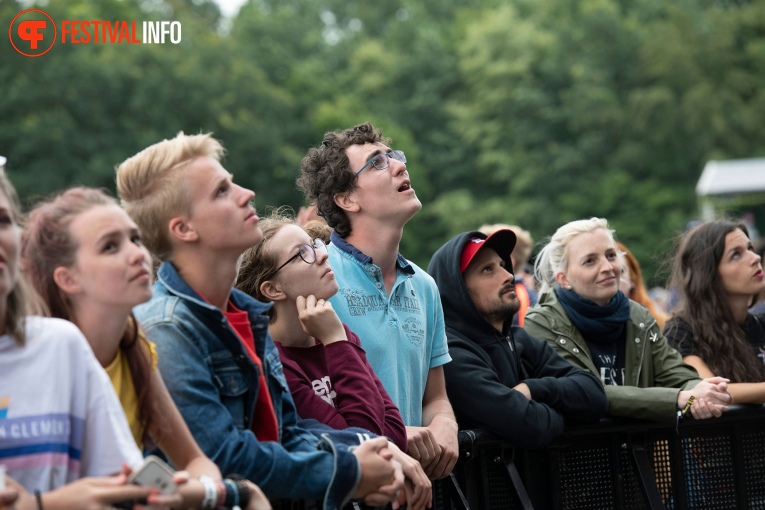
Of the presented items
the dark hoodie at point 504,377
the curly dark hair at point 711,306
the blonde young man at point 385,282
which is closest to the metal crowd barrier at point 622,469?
the dark hoodie at point 504,377

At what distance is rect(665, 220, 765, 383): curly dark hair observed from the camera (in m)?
7.23

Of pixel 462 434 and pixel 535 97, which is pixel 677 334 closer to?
pixel 462 434

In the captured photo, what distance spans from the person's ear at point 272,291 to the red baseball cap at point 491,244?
1.39m

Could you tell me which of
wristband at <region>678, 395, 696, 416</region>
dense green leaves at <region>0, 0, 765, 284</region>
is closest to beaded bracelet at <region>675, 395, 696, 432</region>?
wristband at <region>678, 395, 696, 416</region>

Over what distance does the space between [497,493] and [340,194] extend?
1.61 metres

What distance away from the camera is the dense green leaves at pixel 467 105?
4675cm

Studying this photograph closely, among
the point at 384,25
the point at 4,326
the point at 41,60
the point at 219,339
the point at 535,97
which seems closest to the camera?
the point at 4,326

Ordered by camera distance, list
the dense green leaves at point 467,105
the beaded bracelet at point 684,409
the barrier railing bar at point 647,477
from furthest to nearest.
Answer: the dense green leaves at point 467,105, the beaded bracelet at point 684,409, the barrier railing bar at point 647,477

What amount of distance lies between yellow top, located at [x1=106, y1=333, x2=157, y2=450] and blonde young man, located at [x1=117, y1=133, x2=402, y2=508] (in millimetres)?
192

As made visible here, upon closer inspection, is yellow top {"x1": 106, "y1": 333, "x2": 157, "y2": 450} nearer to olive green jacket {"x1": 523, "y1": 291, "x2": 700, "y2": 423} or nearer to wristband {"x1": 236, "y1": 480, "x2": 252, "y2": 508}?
wristband {"x1": 236, "y1": 480, "x2": 252, "y2": 508}

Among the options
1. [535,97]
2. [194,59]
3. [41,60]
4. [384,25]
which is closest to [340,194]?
[41,60]

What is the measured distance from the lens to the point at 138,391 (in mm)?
3744

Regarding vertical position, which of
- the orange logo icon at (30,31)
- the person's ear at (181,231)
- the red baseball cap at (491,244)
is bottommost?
the person's ear at (181,231)

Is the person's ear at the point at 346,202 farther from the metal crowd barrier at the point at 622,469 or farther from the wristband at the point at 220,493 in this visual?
the wristband at the point at 220,493
